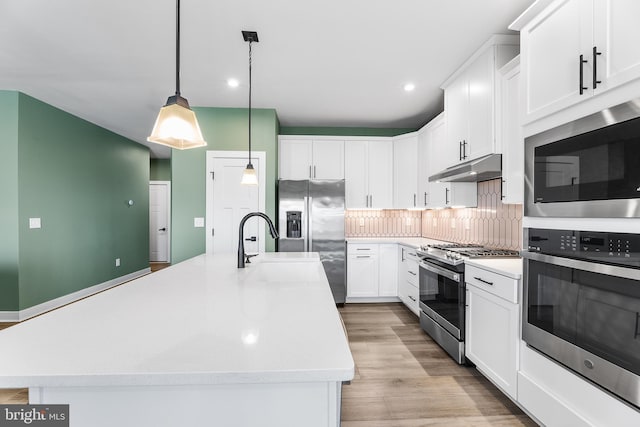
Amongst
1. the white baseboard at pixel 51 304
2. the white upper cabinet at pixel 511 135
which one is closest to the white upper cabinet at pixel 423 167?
the white upper cabinet at pixel 511 135

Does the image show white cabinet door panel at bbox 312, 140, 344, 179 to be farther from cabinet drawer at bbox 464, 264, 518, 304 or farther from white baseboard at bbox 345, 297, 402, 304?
cabinet drawer at bbox 464, 264, 518, 304

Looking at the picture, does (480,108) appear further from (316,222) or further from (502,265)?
(316,222)

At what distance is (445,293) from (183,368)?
254 cm

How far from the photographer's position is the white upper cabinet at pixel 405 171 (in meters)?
4.39

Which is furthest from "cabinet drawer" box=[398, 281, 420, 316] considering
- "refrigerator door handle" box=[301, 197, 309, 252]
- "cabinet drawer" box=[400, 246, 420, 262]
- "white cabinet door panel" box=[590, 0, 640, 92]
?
"white cabinet door panel" box=[590, 0, 640, 92]

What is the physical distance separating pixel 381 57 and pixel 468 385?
2762mm

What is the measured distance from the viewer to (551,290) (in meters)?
1.63

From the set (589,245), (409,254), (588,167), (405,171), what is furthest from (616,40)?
(405,171)

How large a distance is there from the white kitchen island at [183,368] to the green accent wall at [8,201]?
11.8ft

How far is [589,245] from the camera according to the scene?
1.41 meters

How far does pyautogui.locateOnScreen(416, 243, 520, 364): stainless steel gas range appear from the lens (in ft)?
8.34

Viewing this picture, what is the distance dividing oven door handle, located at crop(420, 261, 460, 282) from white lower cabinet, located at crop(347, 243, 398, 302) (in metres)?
1.06

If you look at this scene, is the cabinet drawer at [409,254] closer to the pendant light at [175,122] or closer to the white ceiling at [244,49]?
the white ceiling at [244,49]

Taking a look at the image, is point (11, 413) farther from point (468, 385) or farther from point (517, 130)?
point (517, 130)
